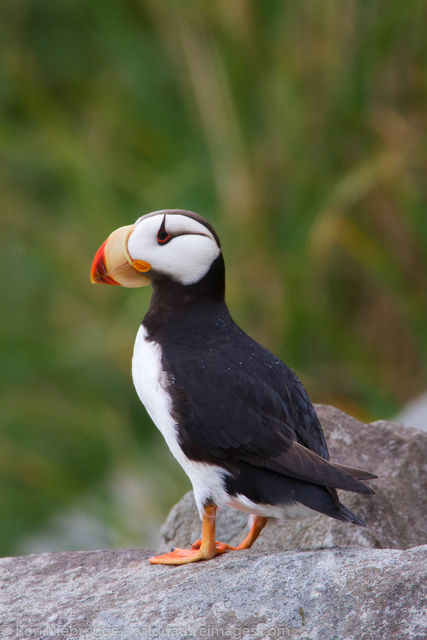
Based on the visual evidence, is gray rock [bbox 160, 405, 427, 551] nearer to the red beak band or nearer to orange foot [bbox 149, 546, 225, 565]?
orange foot [bbox 149, 546, 225, 565]

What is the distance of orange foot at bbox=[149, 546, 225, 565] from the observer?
314 centimetres

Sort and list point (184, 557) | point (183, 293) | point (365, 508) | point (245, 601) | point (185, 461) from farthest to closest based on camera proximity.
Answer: point (365, 508) < point (183, 293) < point (184, 557) < point (185, 461) < point (245, 601)

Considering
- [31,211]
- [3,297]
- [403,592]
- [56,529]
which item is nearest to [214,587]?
[403,592]

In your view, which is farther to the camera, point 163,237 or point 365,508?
point 365,508

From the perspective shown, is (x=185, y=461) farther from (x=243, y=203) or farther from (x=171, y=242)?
(x=243, y=203)

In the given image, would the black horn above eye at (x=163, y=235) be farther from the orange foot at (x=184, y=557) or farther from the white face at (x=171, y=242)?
the orange foot at (x=184, y=557)

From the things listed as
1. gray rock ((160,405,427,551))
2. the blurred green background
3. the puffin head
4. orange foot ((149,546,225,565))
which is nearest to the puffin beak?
the puffin head

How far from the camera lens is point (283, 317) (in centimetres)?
612

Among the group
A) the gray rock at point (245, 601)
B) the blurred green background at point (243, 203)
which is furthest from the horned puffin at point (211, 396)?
the blurred green background at point (243, 203)

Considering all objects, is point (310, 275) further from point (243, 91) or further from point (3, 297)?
point (3, 297)

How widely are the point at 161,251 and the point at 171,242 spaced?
0.04 meters

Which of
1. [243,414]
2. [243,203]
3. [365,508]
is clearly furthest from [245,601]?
[243,203]

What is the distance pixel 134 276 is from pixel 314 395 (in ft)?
10.1

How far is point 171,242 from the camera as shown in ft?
10.4
